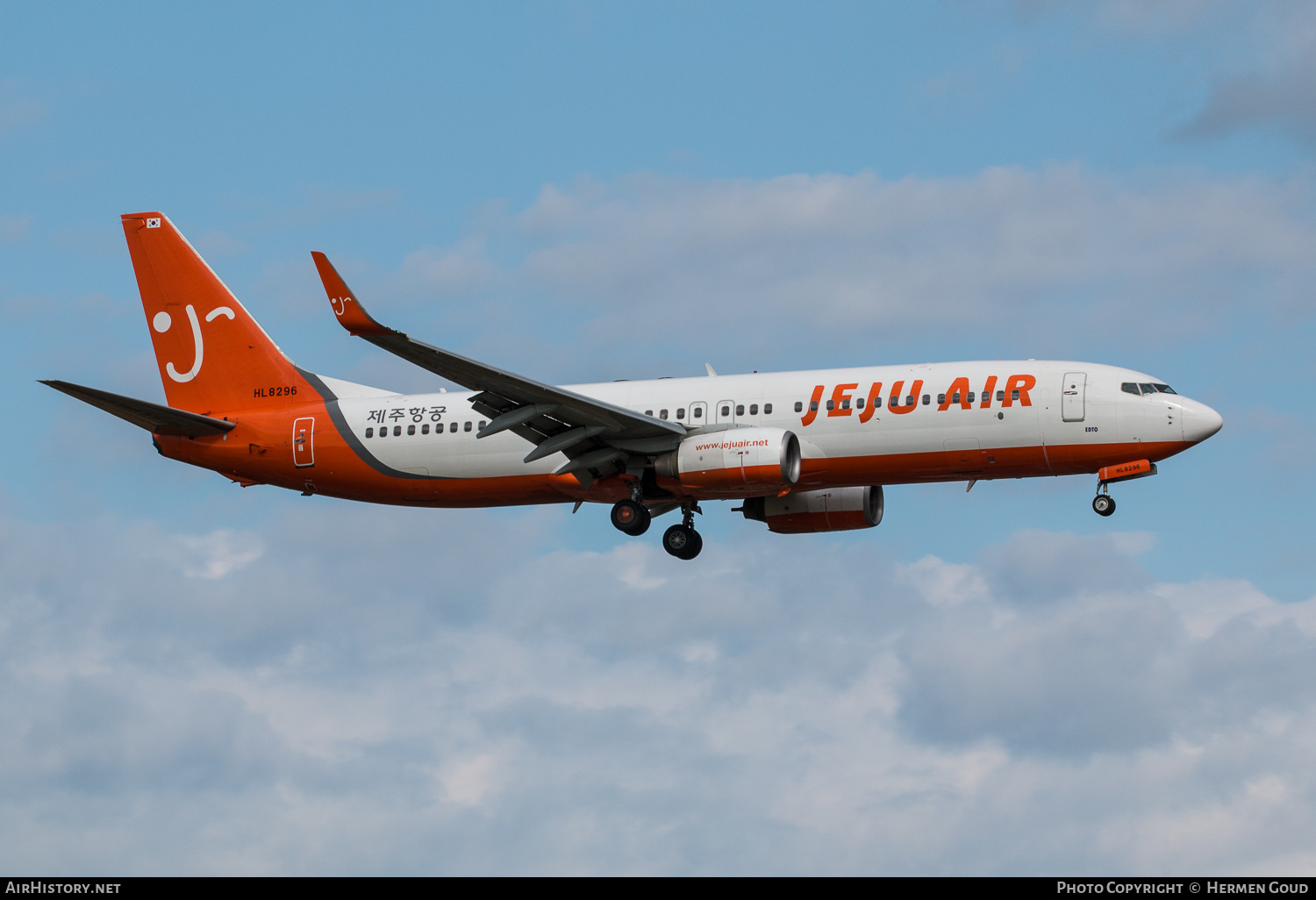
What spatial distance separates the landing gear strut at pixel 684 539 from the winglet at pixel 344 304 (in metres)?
14.5

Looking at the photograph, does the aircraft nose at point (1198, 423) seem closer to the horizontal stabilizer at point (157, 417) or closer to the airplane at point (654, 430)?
the airplane at point (654, 430)

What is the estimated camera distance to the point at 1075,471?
46.6m

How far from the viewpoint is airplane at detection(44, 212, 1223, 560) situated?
45.7 m

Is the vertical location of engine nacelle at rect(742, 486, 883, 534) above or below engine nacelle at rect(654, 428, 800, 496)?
above

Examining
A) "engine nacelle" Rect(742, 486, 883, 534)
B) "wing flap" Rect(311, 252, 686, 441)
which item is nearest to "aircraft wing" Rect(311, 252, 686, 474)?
"wing flap" Rect(311, 252, 686, 441)

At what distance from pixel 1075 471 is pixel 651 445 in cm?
1192

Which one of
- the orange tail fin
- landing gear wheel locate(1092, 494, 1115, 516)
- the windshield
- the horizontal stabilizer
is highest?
the orange tail fin

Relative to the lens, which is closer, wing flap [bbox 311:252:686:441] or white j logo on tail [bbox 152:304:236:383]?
wing flap [bbox 311:252:686:441]

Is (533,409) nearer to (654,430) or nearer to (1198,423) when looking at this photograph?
(654,430)

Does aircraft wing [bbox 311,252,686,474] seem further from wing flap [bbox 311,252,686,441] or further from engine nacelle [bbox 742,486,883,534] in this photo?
engine nacelle [bbox 742,486,883,534]

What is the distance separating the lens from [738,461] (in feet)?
150

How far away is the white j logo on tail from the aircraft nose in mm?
30641

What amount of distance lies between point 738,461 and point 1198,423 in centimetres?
1263

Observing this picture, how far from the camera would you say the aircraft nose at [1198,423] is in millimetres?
45500
